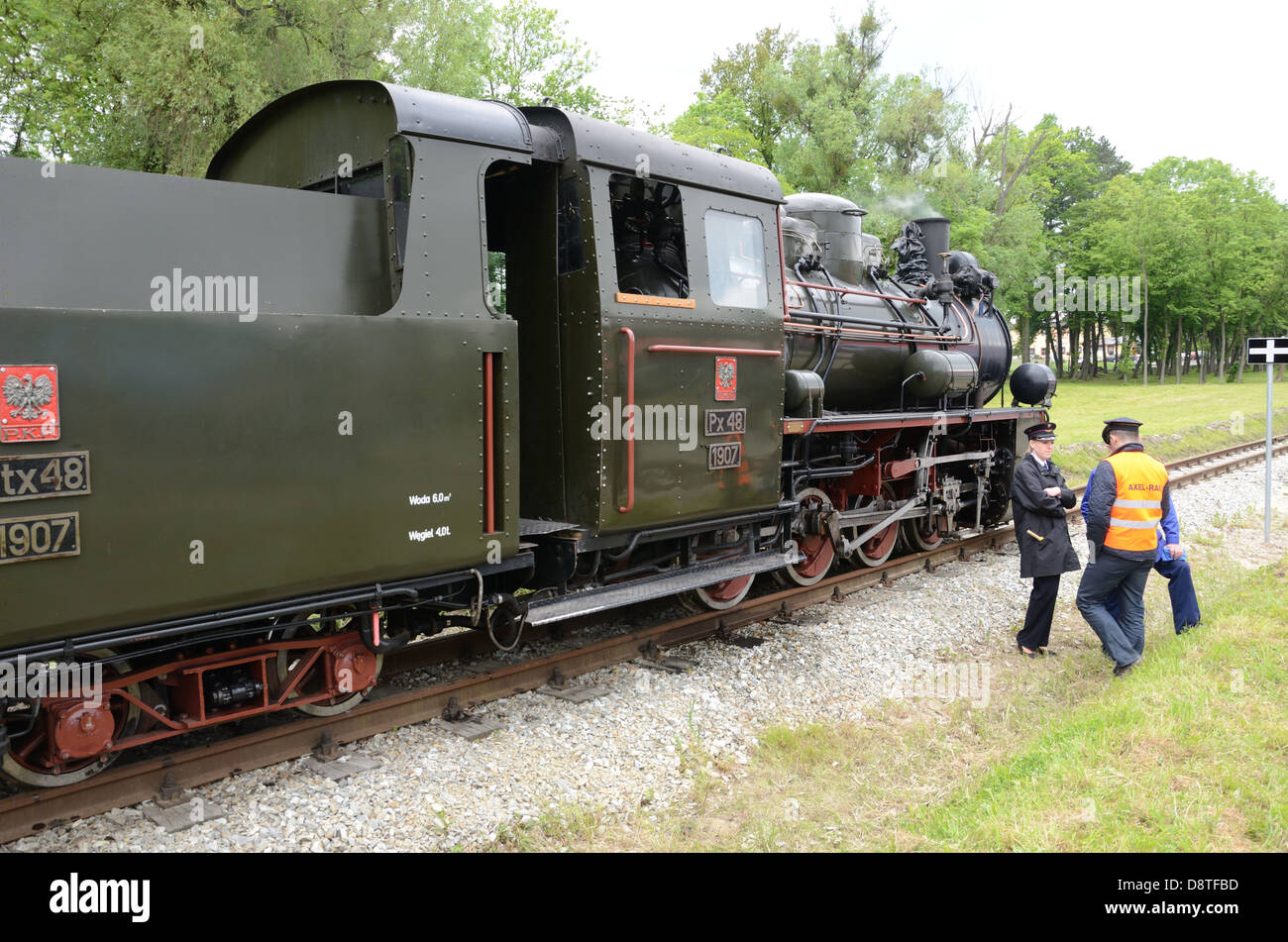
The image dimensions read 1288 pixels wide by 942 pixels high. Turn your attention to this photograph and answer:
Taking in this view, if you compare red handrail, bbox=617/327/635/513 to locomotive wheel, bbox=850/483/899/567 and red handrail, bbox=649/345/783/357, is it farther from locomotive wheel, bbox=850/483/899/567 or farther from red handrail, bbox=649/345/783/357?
locomotive wheel, bbox=850/483/899/567

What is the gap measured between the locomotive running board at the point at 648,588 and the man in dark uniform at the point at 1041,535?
6.13 feet

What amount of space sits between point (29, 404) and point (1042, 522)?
6771 millimetres

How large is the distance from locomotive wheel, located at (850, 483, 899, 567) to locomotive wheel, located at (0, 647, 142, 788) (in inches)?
275

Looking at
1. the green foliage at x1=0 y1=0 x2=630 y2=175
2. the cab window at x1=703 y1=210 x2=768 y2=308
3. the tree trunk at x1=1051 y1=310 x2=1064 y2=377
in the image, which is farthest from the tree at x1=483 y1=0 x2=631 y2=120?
the tree trunk at x1=1051 y1=310 x2=1064 y2=377

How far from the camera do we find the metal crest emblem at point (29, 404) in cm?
325

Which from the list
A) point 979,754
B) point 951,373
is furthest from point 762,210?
point 979,754

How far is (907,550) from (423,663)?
650cm

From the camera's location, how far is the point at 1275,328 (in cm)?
5238

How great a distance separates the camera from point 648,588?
604 cm

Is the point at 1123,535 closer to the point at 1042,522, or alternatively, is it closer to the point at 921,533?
the point at 1042,522

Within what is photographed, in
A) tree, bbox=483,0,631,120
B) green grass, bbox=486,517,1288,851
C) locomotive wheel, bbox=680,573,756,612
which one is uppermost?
tree, bbox=483,0,631,120

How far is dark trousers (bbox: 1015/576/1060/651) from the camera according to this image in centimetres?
708

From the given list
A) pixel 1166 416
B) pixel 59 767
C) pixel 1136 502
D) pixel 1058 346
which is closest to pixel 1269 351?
pixel 1136 502

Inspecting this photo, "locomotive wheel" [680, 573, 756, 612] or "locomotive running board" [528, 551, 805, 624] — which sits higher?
"locomotive running board" [528, 551, 805, 624]
